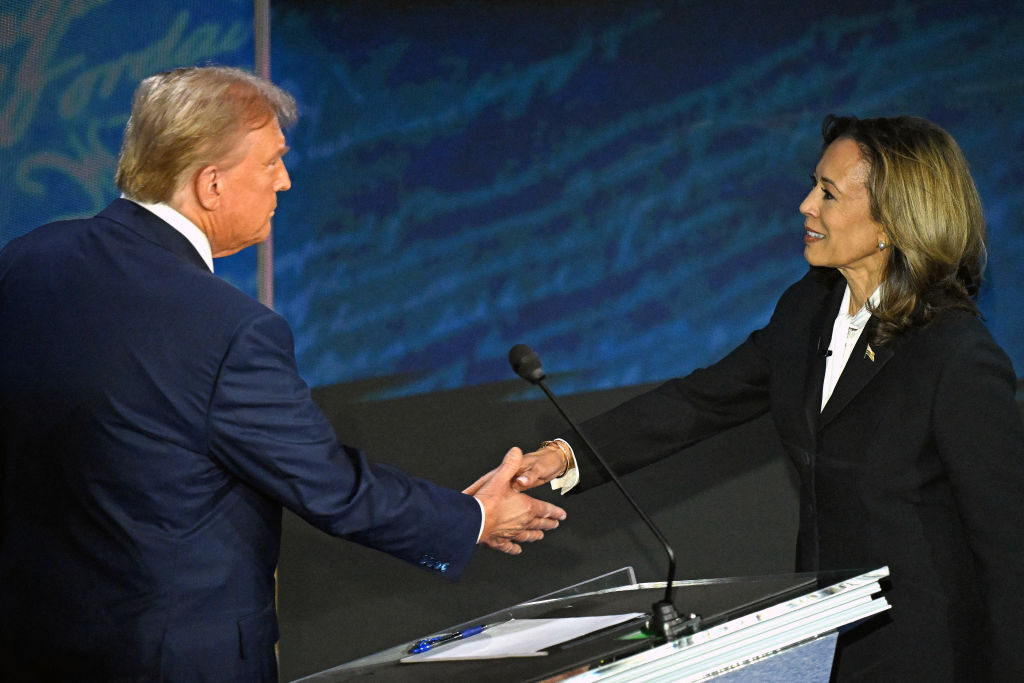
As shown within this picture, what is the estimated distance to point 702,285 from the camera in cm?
304

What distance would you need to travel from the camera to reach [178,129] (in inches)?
64.4

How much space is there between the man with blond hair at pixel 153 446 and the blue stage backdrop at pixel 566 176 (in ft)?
4.35

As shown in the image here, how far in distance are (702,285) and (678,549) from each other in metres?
0.76

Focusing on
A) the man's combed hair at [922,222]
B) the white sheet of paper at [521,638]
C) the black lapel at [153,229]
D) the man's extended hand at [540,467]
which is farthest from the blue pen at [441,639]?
the man's combed hair at [922,222]

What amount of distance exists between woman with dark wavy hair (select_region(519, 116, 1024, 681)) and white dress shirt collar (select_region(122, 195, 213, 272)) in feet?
2.82

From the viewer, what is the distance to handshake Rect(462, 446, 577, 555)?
6.27 ft

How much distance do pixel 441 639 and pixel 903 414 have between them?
3.00 ft

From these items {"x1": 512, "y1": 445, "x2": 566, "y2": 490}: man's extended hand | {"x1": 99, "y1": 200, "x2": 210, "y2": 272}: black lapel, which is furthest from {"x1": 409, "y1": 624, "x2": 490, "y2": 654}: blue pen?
{"x1": 99, "y1": 200, "x2": 210, "y2": 272}: black lapel

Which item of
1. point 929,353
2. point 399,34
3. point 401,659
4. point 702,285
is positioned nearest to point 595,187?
point 702,285

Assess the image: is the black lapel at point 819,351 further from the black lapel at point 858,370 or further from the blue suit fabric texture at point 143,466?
the blue suit fabric texture at point 143,466

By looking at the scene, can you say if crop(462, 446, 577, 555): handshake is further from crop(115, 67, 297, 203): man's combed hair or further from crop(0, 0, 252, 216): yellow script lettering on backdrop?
crop(0, 0, 252, 216): yellow script lettering on backdrop

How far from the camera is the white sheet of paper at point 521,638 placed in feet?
4.68

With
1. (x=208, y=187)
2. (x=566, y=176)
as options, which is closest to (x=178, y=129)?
(x=208, y=187)

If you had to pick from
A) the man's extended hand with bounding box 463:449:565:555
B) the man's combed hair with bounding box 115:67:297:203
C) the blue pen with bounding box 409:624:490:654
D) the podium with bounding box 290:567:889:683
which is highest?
the man's combed hair with bounding box 115:67:297:203
